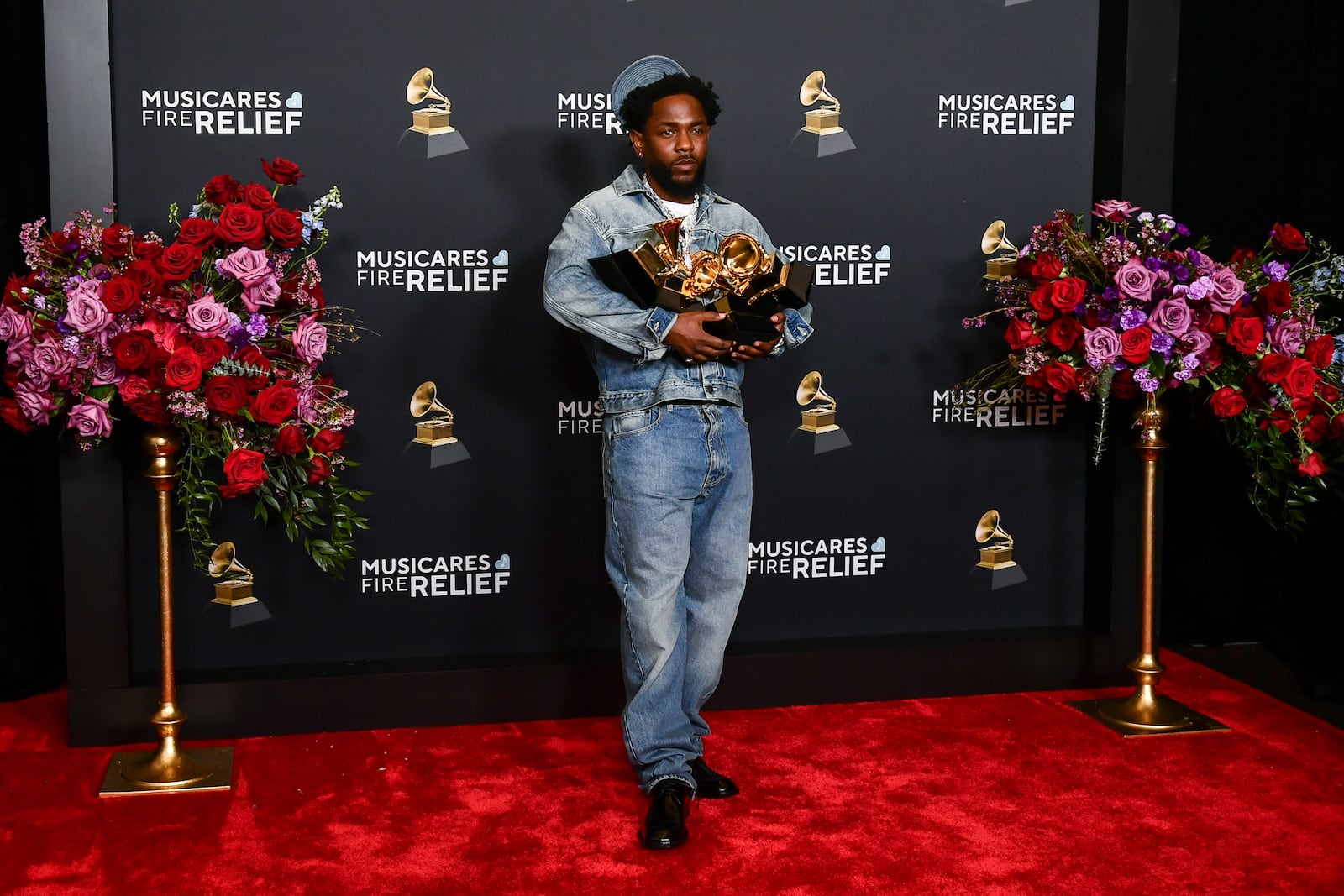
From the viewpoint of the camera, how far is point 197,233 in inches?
129

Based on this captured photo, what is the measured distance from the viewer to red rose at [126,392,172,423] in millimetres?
3283

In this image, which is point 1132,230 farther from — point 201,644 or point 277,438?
point 201,644

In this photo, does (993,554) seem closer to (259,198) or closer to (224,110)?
(259,198)

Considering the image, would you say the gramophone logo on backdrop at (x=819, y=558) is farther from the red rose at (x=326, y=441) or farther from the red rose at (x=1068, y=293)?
the red rose at (x=326, y=441)

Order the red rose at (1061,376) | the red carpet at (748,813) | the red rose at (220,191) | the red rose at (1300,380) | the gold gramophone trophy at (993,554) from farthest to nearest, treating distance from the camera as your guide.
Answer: the gold gramophone trophy at (993,554) → the red rose at (1061,376) → the red rose at (1300,380) → the red rose at (220,191) → the red carpet at (748,813)

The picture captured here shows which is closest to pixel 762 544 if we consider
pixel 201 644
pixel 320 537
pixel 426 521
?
pixel 426 521

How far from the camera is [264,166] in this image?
3.44 meters

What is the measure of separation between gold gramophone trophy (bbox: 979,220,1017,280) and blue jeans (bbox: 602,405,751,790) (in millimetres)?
1444

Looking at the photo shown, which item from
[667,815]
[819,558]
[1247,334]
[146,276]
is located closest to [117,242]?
[146,276]

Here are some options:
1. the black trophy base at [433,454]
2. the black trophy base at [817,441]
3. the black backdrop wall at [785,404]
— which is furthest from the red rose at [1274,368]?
the black trophy base at [433,454]

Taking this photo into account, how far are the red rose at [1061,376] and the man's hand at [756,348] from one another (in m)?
1.12

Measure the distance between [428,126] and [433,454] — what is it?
3.27 feet

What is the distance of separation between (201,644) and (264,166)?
147 centimetres

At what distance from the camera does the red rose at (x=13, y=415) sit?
3369 millimetres
